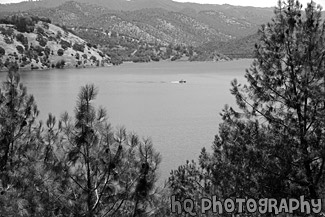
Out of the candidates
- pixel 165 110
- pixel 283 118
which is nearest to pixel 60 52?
pixel 165 110

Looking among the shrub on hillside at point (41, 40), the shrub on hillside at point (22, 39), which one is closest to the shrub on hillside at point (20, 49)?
the shrub on hillside at point (22, 39)

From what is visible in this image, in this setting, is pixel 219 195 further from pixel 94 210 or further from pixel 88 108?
pixel 88 108

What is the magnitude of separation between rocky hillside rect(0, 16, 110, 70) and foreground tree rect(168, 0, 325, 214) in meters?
80.4

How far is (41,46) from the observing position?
95.7 m

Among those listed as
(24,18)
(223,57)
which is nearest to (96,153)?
(24,18)

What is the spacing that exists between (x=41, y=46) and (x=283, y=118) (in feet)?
305

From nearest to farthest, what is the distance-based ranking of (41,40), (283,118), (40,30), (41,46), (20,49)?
(283,118) < (20,49) < (41,46) < (41,40) < (40,30)

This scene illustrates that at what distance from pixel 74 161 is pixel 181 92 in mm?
43690

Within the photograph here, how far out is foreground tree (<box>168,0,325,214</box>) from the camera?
836 centimetres

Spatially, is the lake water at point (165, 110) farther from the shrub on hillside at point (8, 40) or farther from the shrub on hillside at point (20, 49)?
the shrub on hillside at point (8, 40)

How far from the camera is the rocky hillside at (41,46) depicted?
290ft

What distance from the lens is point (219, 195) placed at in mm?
8883

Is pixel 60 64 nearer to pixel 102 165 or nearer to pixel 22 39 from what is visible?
pixel 22 39

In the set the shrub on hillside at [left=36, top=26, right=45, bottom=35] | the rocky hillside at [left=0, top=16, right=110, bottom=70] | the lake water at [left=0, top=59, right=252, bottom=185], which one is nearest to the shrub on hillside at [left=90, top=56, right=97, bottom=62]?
the rocky hillside at [left=0, top=16, right=110, bottom=70]
